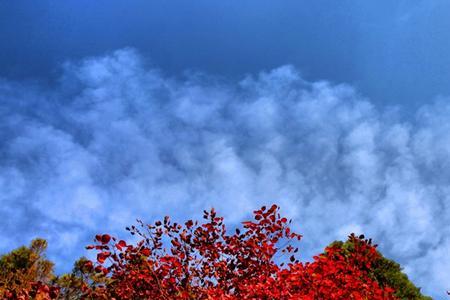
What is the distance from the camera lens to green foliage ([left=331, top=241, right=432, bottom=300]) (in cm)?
1661

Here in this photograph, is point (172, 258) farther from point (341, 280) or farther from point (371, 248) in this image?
point (371, 248)

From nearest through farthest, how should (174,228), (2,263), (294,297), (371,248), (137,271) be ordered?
(294,297) < (137,271) < (174,228) < (371,248) < (2,263)

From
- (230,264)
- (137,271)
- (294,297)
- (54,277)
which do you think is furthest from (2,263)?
(294,297)

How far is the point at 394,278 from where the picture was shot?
17.0 metres

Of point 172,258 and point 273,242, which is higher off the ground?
point 273,242

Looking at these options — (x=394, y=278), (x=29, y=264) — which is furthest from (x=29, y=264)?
(x=394, y=278)

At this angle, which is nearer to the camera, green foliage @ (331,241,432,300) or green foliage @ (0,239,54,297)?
green foliage @ (331,241,432,300)

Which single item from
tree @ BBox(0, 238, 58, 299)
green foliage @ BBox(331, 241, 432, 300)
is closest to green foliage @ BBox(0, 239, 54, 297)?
tree @ BBox(0, 238, 58, 299)

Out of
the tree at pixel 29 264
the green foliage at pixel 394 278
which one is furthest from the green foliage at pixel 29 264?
the green foliage at pixel 394 278

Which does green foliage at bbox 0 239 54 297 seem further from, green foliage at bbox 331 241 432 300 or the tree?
green foliage at bbox 331 241 432 300

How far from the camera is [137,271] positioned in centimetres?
1202

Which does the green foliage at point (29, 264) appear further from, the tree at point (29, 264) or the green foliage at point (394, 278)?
the green foliage at point (394, 278)

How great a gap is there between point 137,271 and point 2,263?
12.3 metres

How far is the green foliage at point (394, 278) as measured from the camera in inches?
654
